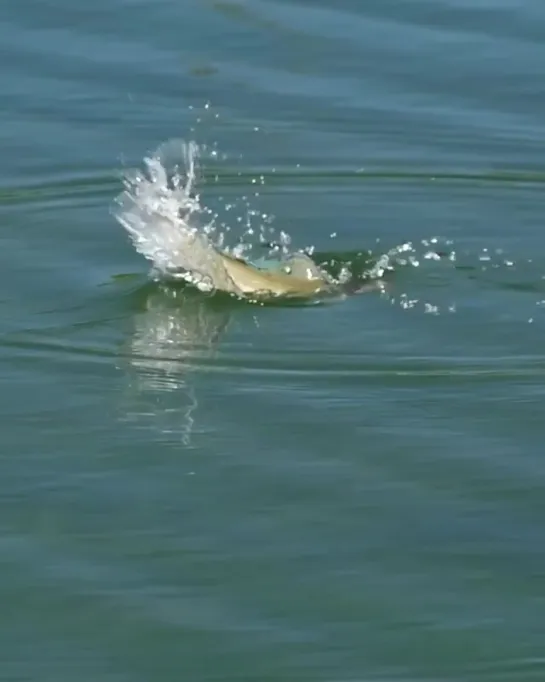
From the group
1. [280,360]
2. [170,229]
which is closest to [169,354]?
[280,360]

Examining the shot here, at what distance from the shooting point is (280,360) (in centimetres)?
580

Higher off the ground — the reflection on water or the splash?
the splash

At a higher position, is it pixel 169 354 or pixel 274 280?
pixel 274 280

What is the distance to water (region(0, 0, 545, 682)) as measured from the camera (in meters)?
4.34

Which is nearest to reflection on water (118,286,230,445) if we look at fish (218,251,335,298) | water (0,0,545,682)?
water (0,0,545,682)

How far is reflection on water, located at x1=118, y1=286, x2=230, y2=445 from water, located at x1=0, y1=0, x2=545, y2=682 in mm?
13

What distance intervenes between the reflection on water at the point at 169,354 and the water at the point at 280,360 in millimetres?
13

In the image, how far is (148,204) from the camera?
6457 millimetres

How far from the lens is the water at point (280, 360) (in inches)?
171

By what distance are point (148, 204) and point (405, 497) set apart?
194cm

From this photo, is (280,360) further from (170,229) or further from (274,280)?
(170,229)

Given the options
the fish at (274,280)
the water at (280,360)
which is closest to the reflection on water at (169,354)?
the water at (280,360)

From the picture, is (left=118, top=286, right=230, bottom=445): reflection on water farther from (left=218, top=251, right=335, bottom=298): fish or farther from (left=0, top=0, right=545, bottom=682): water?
(left=218, top=251, right=335, bottom=298): fish

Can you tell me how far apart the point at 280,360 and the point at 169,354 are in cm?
36
